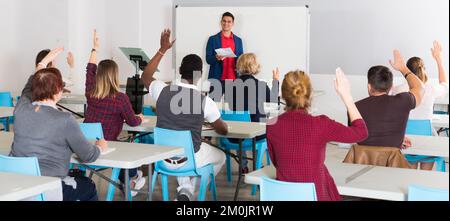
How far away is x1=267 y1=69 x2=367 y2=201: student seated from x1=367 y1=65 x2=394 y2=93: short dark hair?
865 mm

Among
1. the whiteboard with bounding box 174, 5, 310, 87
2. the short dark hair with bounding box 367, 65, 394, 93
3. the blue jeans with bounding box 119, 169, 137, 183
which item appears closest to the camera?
the short dark hair with bounding box 367, 65, 394, 93

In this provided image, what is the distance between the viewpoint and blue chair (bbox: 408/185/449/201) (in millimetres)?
2738

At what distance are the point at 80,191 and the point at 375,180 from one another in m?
1.70

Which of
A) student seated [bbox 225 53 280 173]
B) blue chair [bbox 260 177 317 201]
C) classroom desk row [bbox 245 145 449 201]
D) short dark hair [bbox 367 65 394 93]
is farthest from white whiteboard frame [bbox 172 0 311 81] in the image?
blue chair [bbox 260 177 317 201]

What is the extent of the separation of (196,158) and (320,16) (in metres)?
4.89

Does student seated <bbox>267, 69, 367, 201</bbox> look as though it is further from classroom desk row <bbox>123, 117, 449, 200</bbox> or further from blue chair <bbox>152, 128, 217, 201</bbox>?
blue chair <bbox>152, 128, 217, 201</bbox>

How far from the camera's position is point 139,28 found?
10.4 metres

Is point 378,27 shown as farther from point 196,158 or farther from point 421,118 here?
point 196,158

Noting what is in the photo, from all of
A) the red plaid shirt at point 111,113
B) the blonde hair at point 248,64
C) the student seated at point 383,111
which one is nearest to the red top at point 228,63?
the blonde hair at point 248,64

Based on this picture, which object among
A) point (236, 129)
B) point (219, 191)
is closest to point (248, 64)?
point (236, 129)

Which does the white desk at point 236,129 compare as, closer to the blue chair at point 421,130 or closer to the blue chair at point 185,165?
the blue chair at point 185,165

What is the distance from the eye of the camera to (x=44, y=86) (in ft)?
11.5

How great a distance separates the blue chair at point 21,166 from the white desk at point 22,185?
0.28 ft

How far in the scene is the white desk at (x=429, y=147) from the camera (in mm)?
4160
